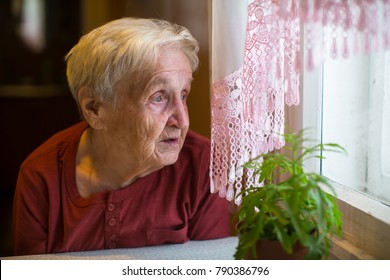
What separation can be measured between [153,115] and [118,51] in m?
0.17

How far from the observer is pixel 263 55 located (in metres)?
1.15

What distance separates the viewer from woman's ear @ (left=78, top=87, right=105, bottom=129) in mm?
1255

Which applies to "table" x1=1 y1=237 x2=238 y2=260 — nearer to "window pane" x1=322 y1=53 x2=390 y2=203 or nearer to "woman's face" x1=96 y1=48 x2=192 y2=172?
"woman's face" x1=96 y1=48 x2=192 y2=172

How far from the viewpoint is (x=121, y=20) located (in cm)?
124

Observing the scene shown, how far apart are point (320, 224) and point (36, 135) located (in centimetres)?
73

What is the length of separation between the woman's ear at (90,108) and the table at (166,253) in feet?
1.05

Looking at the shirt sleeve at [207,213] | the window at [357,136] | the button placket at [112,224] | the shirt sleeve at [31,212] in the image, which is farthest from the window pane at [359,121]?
the shirt sleeve at [31,212]

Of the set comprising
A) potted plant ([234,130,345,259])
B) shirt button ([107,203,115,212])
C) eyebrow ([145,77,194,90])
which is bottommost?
shirt button ([107,203,115,212])

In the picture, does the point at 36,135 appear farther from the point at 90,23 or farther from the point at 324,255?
the point at 324,255

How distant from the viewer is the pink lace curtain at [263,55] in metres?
1.04

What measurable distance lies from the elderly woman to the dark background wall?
0.08ft

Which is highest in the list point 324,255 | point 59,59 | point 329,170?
point 59,59

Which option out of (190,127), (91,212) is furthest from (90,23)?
(91,212)

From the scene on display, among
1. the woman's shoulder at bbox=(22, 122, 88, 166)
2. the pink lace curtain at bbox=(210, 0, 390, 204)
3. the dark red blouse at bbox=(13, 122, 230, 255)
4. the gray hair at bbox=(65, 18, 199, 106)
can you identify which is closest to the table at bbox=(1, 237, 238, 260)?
the dark red blouse at bbox=(13, 122, 230, 255)
